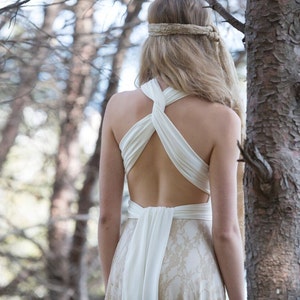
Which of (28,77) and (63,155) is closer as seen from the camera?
(28,77)

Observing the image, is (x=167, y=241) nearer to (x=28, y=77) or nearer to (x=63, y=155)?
(x=28, y=77)

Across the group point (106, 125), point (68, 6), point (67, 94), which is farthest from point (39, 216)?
point (106, 125)

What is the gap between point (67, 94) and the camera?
7145 millimetres

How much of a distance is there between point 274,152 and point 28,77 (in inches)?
182

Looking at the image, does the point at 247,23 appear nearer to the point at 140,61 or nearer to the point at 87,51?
the point at 140,61

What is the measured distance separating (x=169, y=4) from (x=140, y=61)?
0.64ft

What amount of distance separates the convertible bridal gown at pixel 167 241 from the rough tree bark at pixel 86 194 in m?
4.23

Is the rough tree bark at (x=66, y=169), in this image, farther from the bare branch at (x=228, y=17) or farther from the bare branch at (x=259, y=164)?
the bare branch at (x=259, y=164)

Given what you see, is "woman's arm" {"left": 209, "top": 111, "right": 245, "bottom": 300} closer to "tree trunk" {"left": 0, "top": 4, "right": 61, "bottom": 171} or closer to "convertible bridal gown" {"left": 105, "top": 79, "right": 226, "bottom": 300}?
"convertible bridal gown" {"left": 105, "top": 79, "right": 226, "bottom": 300}

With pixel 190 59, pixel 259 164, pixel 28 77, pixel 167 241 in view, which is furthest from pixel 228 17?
pixel 28 77

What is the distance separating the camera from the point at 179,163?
85.6 inches

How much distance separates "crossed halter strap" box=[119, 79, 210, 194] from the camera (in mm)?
2170

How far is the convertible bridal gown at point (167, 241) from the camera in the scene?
215 cm

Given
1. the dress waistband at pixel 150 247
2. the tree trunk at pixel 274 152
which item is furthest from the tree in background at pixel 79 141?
the dress waistband at pixel 150 247
